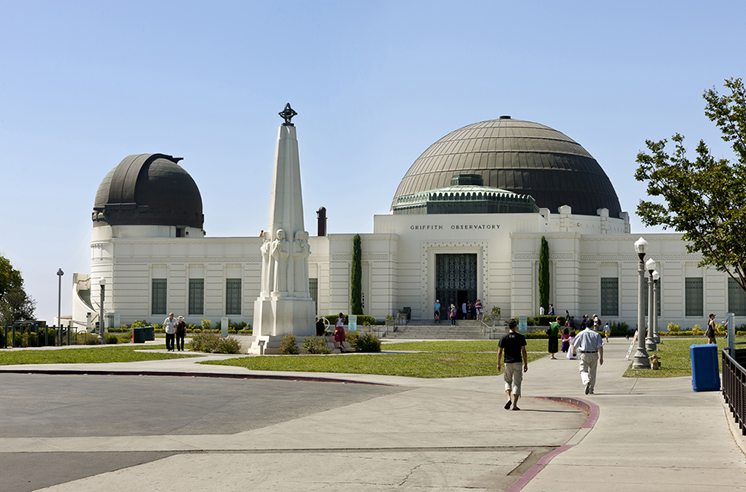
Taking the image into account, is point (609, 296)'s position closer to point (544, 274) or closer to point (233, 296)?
point (544, 274)

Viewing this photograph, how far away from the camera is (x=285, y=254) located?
1700 inches

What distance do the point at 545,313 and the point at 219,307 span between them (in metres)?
21.2

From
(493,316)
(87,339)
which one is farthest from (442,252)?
(87,339)

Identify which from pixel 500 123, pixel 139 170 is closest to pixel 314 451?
pixel 139 170

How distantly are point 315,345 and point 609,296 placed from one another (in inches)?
1252

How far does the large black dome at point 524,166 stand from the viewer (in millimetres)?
79562

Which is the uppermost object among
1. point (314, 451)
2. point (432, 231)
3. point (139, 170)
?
point (139, 170)

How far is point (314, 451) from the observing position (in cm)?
1429

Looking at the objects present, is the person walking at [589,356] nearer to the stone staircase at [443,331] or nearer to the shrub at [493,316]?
the stone staircase at [443,331]

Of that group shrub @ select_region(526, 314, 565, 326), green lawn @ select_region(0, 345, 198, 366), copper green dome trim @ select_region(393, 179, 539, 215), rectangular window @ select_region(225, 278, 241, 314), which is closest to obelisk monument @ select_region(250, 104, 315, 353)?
green lawn @ select_region(0, 345, 198, 366)

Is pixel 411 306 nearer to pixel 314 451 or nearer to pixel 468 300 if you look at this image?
pixel 468 300

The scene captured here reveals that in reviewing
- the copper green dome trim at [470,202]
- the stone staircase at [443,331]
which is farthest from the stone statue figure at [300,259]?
the copper green dome trim at [470,202]

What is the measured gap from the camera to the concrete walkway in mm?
11617

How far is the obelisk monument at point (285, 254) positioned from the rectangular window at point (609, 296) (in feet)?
96.5
